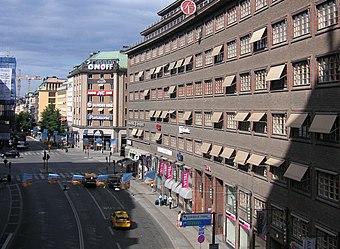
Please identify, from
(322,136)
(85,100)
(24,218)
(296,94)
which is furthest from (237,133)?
(85,100)

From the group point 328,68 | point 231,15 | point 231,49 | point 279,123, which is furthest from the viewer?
point 231,15

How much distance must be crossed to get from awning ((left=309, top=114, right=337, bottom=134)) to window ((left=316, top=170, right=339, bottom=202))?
8.38ft

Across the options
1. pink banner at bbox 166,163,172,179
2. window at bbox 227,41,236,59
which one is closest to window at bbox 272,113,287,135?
window at bbox 227,41,236,59

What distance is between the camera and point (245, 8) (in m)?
39.2

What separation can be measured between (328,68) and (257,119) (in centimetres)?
916

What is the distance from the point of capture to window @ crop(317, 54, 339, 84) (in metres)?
25.3

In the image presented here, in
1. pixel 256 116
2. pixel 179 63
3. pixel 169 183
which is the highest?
pixel 179 63

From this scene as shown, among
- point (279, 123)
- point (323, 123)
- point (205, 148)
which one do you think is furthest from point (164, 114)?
point (323, 123)

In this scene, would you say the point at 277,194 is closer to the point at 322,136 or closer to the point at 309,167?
the point at 309,167

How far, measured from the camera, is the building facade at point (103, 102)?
130 meters

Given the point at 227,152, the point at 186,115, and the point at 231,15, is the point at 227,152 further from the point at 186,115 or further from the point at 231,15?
the point at 186,115

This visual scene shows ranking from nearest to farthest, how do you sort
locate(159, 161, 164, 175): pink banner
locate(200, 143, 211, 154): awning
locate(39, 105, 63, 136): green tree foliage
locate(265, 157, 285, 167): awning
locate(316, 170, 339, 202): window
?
locate(316, 170, 339, 202): window
locate(265, 157, 285, 167): awning
locate(200, 143, 211, 154): awning
locate(159, 161, 164, 175): pink banner
locate(39, 105, 63, 136): green tree foliage

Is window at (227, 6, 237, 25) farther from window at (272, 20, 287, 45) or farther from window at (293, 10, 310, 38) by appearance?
window at (293, 10, 310, 38)

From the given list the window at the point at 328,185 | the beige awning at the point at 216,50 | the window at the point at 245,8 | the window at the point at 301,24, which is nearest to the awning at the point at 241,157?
the window at the point at 328,185
